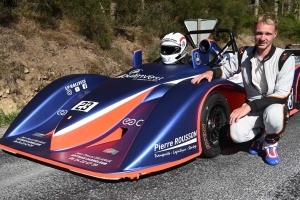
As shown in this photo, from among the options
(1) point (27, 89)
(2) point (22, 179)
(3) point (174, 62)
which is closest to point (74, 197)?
(2) point (22, 179)

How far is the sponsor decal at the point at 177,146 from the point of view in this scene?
2.92m

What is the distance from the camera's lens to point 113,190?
2787 mm

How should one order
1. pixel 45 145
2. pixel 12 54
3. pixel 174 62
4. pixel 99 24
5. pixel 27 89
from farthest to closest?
pixel 99 24
pixel 12 54
pixel 27 89
pixel 174 62
pixel 45 145

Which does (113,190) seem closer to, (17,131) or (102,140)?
(102,140)

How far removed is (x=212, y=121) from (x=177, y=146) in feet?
2.38

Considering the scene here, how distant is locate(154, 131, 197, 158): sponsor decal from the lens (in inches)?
115

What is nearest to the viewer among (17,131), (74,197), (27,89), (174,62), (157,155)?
(74,197)

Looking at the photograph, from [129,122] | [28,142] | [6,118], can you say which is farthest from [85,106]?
[6,118]

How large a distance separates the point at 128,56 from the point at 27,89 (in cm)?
400

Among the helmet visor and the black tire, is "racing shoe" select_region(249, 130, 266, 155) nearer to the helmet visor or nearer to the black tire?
the black tire

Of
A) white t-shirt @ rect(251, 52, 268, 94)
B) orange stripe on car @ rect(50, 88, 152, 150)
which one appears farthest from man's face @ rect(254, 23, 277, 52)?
orange stripe on car @ rect(50, 88, 152, 150)

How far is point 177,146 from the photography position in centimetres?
303

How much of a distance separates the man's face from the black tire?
0.66 m

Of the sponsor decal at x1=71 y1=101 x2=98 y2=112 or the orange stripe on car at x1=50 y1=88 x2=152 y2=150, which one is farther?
the sponsor decal at x1=71 y1=101 x2=98 y2=112
